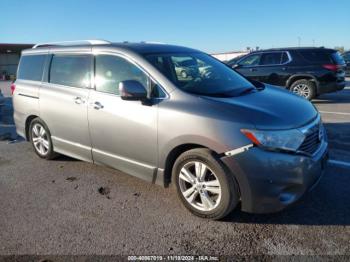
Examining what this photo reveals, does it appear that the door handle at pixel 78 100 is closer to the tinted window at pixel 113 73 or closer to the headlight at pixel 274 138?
the tinted window at pixel 113 73

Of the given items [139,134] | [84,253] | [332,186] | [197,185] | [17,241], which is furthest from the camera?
[332,186]

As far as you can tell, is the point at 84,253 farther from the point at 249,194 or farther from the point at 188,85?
the point at 188,85

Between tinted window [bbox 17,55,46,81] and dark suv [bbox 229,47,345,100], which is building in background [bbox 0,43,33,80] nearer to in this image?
dark suv [bbox 229,47,345,100]

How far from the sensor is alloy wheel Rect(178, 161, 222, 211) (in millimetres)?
3439

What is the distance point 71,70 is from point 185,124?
2.27 metres

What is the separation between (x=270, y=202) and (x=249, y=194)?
0.22 meters

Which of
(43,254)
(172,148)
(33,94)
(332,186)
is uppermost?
(33,94)

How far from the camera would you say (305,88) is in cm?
1072

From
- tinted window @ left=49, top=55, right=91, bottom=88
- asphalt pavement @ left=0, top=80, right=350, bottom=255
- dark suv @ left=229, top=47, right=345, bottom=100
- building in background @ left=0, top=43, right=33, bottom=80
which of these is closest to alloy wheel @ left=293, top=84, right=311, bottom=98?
dark suv @ left=229, top=47, right=345, bottom=100

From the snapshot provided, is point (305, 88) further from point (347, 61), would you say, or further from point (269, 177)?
point (347, 61)

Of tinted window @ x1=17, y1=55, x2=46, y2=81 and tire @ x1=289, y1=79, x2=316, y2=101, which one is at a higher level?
tinted window @ x1=17, y1=55, x2=46, y2=81

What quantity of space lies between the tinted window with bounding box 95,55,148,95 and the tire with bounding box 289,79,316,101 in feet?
25.8

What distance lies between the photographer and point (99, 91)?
4340 mm

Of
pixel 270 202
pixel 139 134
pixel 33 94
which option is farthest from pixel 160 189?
pixel 33 94
